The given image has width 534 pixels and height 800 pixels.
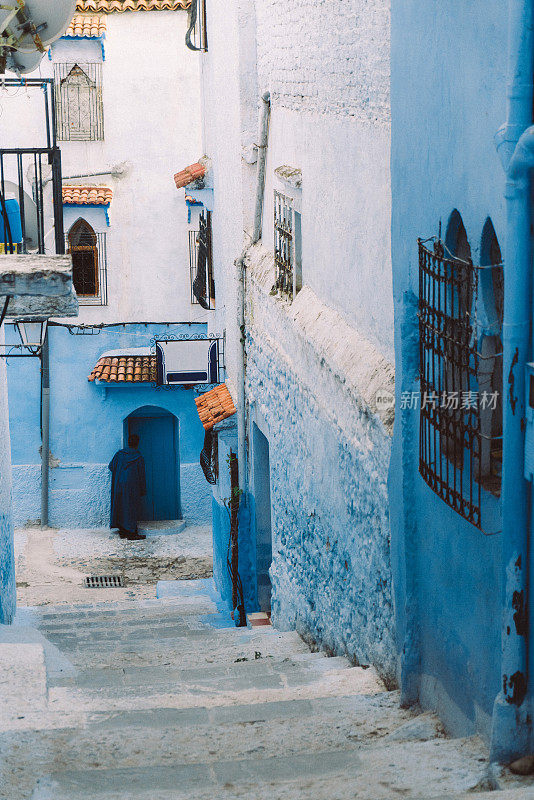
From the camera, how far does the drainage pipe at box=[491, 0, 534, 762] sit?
369 centimetres

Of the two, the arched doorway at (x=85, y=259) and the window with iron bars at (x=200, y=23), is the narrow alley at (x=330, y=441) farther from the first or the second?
the arched doorway at (x=85, y=259)

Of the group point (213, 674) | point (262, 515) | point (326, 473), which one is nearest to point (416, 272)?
point (326, 473)

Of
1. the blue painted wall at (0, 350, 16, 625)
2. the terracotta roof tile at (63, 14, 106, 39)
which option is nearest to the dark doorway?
the blue painted wall at (0, 350, 16, 625)

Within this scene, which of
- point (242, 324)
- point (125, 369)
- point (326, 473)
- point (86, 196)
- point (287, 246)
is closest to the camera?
point (326, 473)

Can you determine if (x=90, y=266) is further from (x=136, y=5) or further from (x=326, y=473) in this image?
(x=326, y=473)

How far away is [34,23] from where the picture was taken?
292 inches

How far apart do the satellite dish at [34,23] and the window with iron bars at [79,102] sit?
1003 centimetres

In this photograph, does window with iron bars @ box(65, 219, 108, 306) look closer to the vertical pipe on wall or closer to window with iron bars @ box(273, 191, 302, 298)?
the vertical pipe on wall

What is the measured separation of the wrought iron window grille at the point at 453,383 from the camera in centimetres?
436

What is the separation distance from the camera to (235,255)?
40.0 feet

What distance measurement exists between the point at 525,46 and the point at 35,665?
4341 mm

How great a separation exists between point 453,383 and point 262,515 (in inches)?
268

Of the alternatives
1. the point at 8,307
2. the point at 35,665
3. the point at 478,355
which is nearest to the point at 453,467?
the point at 478,355

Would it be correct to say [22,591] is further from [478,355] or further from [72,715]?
[478,355]
